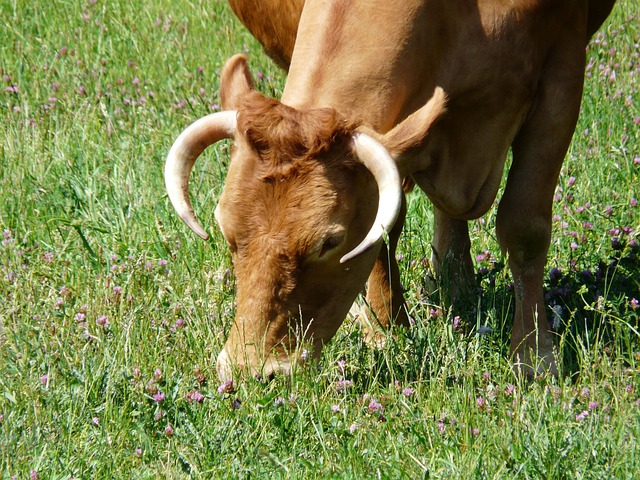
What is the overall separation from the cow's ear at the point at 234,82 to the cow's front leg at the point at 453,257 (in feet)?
4.91

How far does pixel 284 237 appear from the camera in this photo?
14.4 ft

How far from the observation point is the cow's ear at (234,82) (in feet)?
15.9

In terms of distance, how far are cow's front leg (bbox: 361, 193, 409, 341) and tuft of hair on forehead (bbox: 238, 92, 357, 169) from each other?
1.36 metres

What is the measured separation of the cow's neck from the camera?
A: 15.3 feet

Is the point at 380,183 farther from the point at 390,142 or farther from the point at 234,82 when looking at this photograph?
the point at 234,82

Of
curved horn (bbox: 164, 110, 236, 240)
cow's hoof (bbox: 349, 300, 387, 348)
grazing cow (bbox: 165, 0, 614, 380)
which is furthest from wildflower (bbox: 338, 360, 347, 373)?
curved horn (bbox: 164, 110, 236, 240)

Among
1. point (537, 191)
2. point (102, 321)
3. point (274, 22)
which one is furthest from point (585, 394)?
point (274, 22)

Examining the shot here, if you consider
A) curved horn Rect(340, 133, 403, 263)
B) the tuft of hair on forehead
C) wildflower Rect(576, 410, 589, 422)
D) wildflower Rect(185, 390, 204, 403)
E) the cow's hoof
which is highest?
the tuft of hair on forehead

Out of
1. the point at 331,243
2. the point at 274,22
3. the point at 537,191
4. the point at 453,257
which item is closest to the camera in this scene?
the point at 331,243

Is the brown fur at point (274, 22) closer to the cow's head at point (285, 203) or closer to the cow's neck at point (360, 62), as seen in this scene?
the cow's neck at point (360, 62)

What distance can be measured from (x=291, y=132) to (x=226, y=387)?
3.50 ft

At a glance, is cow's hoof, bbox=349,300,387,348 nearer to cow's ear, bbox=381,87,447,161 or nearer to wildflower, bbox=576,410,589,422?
cow's ear, bbox=381,87,447,161

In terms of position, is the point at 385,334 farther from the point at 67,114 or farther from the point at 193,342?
the point at 67,114

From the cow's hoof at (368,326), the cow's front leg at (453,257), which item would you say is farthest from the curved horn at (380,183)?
the cow's front leg at (453,257)
